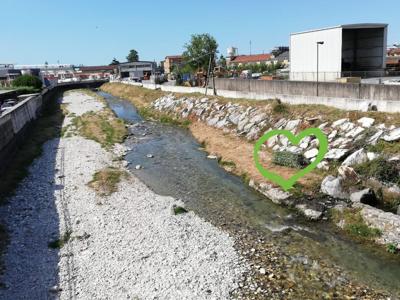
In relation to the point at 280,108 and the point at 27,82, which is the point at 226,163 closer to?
the point at 280,108

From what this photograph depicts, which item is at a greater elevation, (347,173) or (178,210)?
(347,173)

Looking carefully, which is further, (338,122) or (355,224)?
(338,122)

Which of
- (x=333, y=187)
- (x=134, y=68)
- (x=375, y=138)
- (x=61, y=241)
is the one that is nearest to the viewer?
(x=61, y=241)

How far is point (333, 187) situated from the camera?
18.3 metres

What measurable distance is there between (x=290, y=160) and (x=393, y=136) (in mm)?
5950

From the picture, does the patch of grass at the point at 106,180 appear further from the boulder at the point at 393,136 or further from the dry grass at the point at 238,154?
the boulder at the point at 393,136

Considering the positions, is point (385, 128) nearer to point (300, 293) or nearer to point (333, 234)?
point (333, 234)

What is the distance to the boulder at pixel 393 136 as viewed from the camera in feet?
64.2

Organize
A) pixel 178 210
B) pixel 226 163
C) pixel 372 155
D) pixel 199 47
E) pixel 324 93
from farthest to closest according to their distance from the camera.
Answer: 1. pixel 199 47
2. pixel 324 93
3. pixel 226 163
4. pixel 372 155
5. pixel 178 210

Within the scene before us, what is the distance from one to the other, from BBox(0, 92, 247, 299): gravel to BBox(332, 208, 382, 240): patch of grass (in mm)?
5319

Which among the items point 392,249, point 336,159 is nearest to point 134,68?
point 336,159

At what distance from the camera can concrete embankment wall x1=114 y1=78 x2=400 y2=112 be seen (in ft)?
79.7

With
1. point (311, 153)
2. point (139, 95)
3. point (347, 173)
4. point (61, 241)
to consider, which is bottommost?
point (61, 241)

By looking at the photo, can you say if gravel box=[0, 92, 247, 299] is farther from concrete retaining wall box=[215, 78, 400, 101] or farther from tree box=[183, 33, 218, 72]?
tree box=[183, 33, 218, 72]
